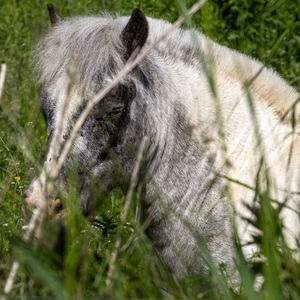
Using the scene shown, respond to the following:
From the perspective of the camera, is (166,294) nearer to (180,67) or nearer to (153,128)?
(153,128)

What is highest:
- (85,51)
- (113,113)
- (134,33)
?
(134,33)

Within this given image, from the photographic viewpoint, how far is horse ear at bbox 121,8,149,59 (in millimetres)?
3662

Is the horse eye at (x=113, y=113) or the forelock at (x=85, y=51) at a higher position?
the forelock at (x=85, y=51)

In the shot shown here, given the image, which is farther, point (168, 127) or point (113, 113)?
point (168, 127)

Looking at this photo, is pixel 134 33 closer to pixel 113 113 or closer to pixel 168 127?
pixel 113 113

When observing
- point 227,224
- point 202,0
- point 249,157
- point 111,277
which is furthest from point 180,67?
point 111,277

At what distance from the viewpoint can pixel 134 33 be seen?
3.69 meters

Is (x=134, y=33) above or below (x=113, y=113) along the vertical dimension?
above

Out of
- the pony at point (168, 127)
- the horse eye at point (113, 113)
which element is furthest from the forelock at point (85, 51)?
the horse eye at point (113, 113)

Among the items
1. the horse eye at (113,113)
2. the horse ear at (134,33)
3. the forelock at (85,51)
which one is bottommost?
the horse eye at (113,113)

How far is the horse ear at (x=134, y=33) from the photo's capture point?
3.66 meters

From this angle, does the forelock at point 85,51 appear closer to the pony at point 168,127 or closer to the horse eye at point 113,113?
the pony at point 168,127

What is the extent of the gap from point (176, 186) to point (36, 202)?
827 mm

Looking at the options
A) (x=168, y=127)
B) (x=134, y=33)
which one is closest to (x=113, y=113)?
(x=168, y=127)
